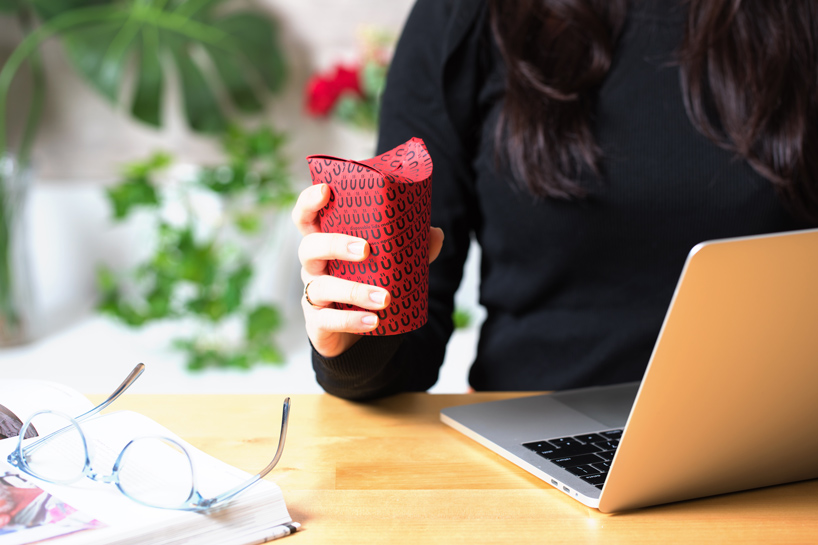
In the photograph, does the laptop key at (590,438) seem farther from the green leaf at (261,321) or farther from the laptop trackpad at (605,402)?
the green leaf at (261,321)

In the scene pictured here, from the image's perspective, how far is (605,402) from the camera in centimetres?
67

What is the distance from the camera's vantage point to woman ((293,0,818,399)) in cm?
86

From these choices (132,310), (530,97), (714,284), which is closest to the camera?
(714,284)

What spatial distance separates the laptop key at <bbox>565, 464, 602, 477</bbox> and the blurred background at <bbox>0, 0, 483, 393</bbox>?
1.34 m

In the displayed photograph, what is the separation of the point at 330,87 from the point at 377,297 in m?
1.68

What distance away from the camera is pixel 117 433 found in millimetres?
493

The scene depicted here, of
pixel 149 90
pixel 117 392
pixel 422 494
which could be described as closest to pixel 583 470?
pixel 422 494

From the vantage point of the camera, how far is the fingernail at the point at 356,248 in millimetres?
489

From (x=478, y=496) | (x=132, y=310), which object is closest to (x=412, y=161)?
(x=478, y=496)

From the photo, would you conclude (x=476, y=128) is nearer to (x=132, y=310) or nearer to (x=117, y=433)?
(x=117, y=433)

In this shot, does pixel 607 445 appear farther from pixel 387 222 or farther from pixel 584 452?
pixel 387 222

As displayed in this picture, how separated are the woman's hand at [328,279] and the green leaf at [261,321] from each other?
1435 millimetres

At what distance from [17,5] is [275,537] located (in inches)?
83.7

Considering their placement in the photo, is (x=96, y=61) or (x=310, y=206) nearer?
(x=310, y=206)
